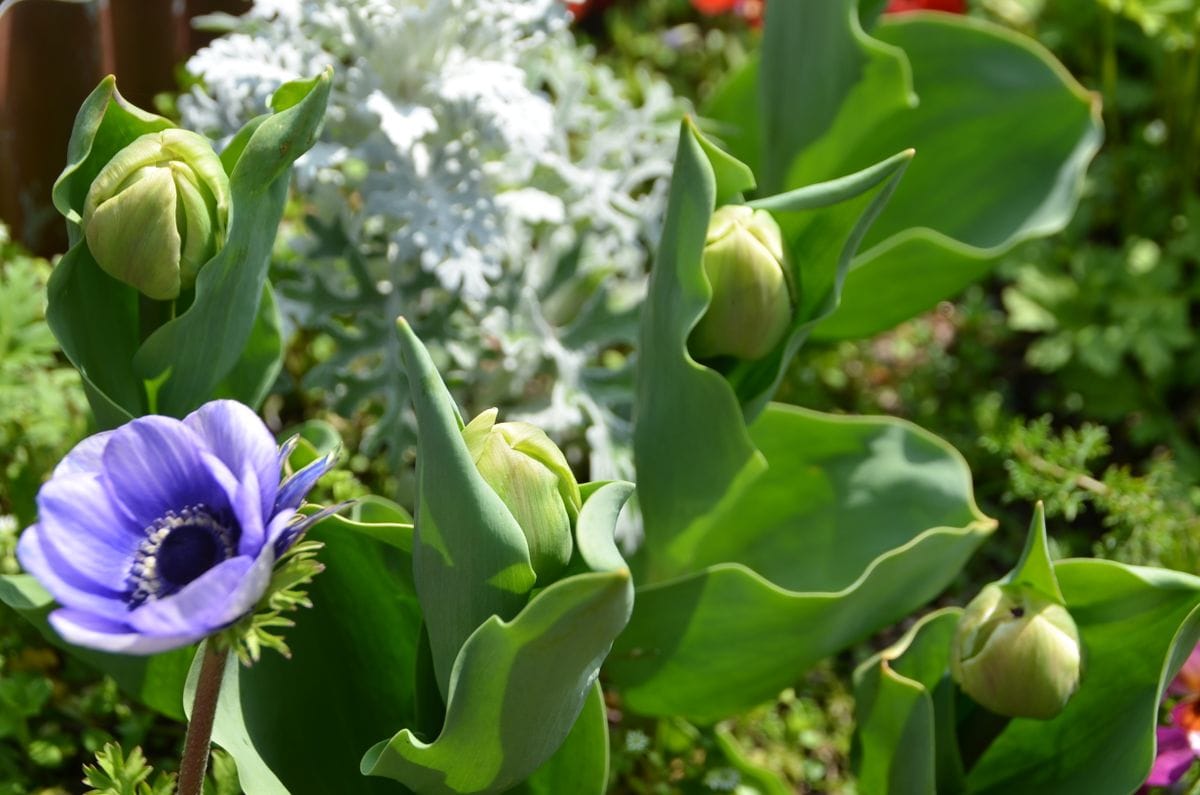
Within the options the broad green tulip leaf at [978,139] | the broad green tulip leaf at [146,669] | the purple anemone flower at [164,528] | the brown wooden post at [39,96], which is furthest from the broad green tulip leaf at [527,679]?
the brown wooden post at [39,96]

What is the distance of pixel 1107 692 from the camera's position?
0.92m

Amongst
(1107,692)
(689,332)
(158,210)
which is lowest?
(1107,692)

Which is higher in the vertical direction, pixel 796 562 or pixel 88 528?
pixel 88 528

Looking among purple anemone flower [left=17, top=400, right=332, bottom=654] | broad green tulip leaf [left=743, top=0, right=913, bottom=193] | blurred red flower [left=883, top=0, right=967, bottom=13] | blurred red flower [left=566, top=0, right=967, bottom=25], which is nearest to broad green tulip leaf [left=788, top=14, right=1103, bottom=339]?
broad green tulip leaf [left=743, top=0, right=913, bottom=193]

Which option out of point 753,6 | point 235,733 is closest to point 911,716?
point 235,733

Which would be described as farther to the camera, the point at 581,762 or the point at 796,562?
the point at 796,562

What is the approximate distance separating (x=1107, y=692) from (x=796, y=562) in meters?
0.30

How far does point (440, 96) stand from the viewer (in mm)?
1240

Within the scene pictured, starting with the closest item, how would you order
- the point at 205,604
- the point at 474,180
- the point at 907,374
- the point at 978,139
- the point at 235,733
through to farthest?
the point at 205,604, the point at 235,733, the point at 474,180, the point at 978,139, the point at 907,374

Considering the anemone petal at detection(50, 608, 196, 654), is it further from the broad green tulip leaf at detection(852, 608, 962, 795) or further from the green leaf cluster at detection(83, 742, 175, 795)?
the broad green tulip leaf at detection(852, 608, 962, 795)

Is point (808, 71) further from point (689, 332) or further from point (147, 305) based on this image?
point (147, 305)

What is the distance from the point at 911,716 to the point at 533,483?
37 cm

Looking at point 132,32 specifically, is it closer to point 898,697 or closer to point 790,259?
point 790,259

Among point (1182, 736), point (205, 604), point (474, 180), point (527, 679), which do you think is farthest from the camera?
point (474, 180)
